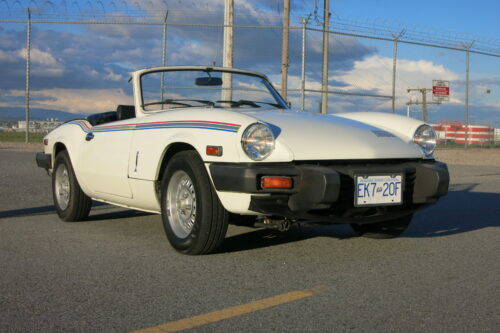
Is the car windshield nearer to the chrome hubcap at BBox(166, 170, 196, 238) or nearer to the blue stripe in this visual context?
the blue stripe

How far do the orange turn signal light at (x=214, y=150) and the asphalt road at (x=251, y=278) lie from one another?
0.75 m

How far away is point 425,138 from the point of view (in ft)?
17.3

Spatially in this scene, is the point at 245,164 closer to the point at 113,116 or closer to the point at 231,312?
the point at 231,312

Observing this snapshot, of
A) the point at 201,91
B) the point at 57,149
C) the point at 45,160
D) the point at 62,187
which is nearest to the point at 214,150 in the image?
the point at 201,91

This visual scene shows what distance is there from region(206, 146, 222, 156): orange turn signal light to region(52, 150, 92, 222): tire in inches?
91.4

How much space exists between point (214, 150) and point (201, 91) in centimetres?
173

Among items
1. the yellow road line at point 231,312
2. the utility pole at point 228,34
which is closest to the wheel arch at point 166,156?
the yellow road line at point 231,312

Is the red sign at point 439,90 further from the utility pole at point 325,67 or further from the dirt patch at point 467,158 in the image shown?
the utility pole at point 325,67

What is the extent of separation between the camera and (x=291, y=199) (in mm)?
4180

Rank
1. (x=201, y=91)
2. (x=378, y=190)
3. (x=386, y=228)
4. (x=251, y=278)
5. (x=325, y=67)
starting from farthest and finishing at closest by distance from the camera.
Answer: (x=325, y=67) < (x=201, y=91) < (x=386, y=228) < (x=378, y=190) < (x=251, y=278)

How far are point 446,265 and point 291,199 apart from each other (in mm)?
1194

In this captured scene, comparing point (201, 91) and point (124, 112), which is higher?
point (201, 91)

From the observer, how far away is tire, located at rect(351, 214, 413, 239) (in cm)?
533

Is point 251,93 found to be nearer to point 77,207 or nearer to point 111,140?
point 111,140
